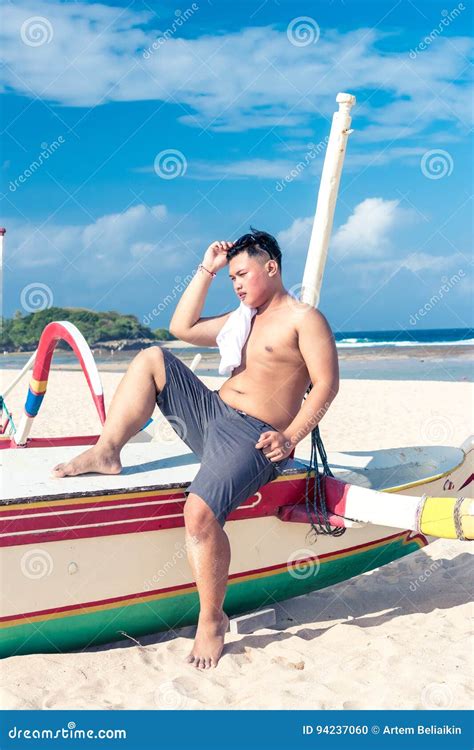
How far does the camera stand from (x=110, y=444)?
3.82 metres

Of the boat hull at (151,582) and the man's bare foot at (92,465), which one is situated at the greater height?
the man's bare foot at (92,465)

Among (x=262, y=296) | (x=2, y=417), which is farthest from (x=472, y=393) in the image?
(x=262, y=296)

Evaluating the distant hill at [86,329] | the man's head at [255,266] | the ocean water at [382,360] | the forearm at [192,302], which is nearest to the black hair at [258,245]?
the man's head at [255,266]

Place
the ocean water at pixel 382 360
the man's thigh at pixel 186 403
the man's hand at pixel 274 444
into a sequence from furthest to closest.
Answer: the ocean water at pixel 382 360, the man's thigh at pixel 186 403, the man's hand at pixel 274 444

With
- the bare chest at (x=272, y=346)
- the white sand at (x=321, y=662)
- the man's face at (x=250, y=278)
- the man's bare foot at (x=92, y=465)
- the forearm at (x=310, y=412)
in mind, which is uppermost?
the man's face at (x=250, y=278)

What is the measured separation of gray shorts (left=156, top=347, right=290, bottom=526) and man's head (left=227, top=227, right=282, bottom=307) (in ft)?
1.59

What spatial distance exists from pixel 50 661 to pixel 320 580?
1.51 meters

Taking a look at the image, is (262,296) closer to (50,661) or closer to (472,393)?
(50,661)

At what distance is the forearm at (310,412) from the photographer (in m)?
3.70

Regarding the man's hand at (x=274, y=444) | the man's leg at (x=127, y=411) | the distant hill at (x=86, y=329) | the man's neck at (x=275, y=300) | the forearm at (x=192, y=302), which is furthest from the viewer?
the distant hill at (x=86, y=329)

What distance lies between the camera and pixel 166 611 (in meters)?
3.87

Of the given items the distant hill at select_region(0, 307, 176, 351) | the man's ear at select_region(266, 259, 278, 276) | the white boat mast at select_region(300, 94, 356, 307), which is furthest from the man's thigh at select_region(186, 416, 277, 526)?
the distant hill at select_region(0, 307, 176, 351)

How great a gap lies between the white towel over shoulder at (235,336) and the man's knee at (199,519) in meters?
0.76

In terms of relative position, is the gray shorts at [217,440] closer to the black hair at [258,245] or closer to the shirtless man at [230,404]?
the shirtless man at [230,404]
